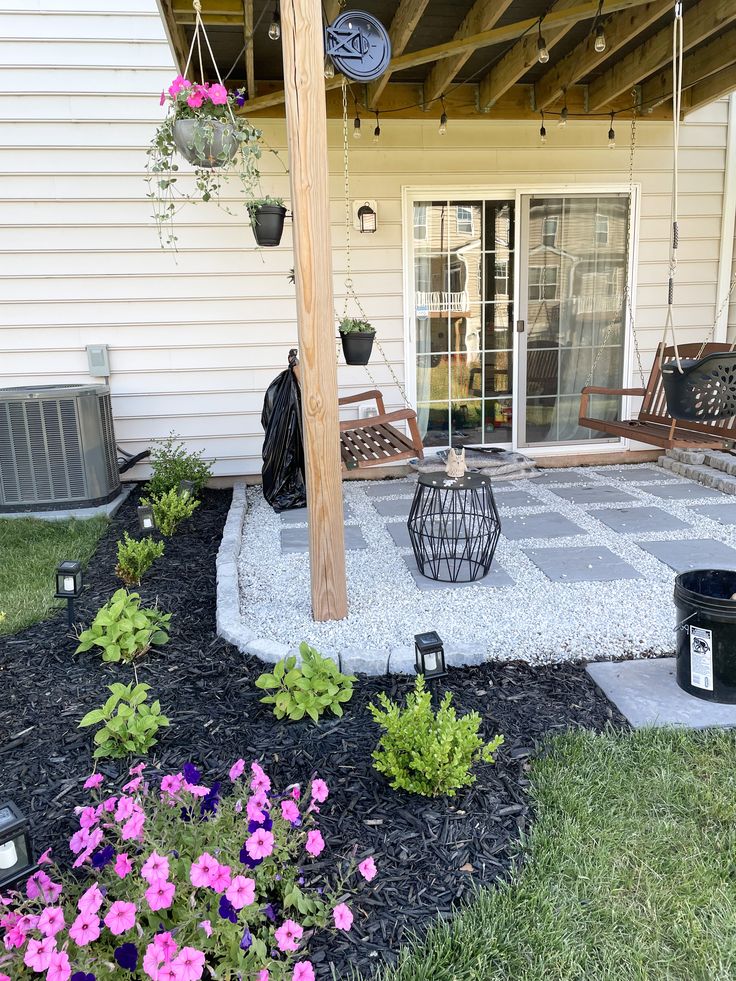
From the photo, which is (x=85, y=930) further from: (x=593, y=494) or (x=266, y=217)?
(x=593, y=494)

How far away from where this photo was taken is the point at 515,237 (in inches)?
211

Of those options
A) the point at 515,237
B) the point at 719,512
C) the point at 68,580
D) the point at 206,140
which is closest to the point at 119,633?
the point at 68,580

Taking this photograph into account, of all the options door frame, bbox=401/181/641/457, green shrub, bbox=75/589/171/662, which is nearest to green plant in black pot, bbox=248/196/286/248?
door frame, bbox=401/181/641/457

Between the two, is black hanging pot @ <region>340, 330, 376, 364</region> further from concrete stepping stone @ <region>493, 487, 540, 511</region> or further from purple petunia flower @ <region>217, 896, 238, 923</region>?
purple petunia flower @ <region>217, 896, 238, 923</region>

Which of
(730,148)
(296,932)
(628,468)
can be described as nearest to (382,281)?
(628,468)

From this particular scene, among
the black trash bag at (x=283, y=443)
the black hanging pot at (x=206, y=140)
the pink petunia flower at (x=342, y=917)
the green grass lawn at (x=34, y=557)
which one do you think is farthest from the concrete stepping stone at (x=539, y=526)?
the pink petunia flower at (x=342, y=917)

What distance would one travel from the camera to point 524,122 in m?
5.21

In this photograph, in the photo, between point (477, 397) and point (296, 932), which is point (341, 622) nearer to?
point (296, 932)

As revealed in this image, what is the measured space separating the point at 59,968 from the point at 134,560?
2297mm

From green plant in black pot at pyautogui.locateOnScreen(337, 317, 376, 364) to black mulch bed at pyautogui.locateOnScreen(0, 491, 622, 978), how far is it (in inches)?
80.2

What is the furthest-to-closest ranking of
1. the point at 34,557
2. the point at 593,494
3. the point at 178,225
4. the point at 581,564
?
the point at 178,225 → the point at 593,494 → the point at 34,557 → the point at 581,564

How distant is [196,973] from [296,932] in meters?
0.24

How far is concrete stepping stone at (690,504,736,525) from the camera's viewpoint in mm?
4070

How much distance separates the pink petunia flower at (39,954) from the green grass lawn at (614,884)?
621mm
